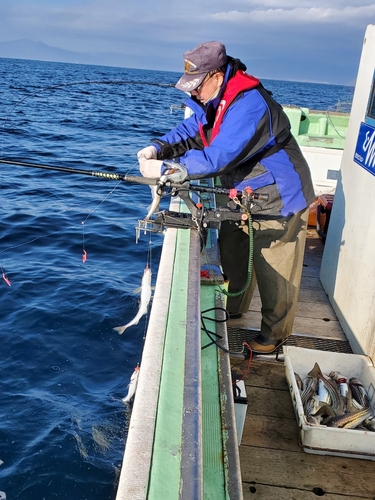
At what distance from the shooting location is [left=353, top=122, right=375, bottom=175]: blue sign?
3815 mm

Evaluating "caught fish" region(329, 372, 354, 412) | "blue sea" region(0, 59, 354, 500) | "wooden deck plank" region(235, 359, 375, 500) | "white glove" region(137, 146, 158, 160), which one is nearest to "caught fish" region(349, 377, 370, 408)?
"caught fish" region(329, 372, 354, 412)

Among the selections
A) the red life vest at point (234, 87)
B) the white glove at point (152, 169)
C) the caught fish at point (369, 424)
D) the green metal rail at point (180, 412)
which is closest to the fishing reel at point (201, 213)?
the white glove at point (152, 169)

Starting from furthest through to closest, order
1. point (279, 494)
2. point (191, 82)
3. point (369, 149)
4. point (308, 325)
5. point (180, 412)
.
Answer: point (308, 325)
point (369, 149)
point (191, 82)
point (279, 494)
point (180, 412)

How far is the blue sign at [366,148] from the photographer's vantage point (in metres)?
3.81

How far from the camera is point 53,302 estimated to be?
21.1 ft

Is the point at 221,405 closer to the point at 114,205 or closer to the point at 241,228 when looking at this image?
the point at 241,228

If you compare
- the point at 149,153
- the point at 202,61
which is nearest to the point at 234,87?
the point at 202,61

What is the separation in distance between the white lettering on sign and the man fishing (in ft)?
2.26

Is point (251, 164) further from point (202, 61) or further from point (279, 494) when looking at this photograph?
A: point (279, 494)

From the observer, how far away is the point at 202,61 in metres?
3.07

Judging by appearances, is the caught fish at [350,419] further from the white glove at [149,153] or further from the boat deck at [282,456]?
the white glove at [149,153]

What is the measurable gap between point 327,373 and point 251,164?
165 centimetres

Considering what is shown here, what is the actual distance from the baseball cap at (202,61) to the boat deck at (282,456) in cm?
210

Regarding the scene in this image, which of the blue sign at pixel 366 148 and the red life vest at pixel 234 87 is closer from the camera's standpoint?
the red life vest at pixel 234 87
